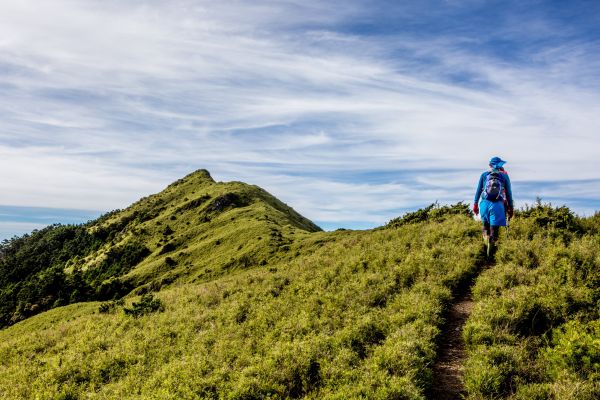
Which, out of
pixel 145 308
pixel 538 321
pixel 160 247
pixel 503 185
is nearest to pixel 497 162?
pixel 503 185

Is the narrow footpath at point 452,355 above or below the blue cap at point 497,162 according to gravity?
below

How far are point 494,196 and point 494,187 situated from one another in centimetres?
40

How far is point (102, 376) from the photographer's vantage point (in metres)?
14.8

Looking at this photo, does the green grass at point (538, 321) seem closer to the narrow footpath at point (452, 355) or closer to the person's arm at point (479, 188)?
the narrow footpath at point (452, 355)

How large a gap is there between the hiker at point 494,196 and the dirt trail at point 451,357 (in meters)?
4.23

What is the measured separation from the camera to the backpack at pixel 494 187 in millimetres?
16281

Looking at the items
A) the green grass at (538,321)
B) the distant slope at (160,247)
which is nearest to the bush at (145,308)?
the green grass at (538,321)

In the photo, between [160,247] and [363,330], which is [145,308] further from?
[160,247]

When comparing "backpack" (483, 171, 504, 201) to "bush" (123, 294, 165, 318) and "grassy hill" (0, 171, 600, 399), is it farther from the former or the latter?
"bush" (123, 294, 165, 318)

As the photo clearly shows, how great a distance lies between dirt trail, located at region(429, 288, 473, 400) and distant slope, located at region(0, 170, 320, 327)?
60915 millimetres

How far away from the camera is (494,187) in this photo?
1628cm

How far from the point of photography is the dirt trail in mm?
9391

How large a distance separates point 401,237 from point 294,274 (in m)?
6.70

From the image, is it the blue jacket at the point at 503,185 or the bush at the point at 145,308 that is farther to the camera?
the bush at the point at 145,308
